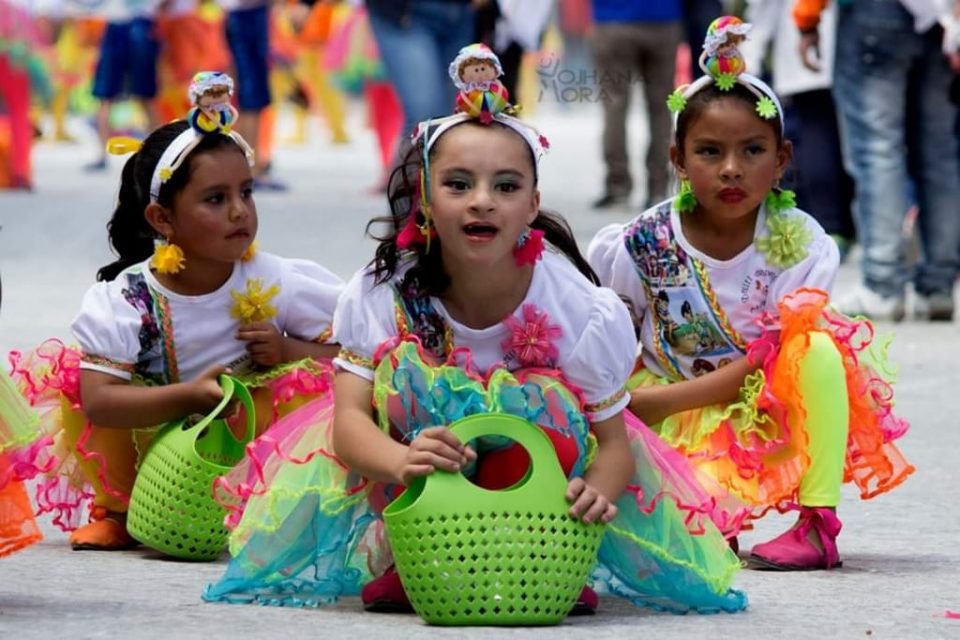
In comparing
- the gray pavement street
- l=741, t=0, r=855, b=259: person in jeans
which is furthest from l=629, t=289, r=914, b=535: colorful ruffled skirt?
l=741, t=0, r=855, b=259: person in jeans

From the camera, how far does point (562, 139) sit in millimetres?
23531

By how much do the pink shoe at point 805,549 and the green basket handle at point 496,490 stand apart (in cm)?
90

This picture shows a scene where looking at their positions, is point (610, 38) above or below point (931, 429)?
above

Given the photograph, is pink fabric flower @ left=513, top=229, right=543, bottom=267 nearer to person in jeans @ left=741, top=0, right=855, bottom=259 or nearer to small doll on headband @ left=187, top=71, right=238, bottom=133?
small doll on headband @ left=187, top=71, right=238, bottom=133

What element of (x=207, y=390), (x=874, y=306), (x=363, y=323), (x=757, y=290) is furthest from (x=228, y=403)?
(x=874, y=306)

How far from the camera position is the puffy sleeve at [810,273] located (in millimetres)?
5152

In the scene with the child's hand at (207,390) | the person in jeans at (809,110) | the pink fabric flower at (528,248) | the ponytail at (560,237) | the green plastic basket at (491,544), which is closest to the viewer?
the green plastic basket at (491,544)

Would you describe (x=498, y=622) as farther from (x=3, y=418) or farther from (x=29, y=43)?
(x=29, y=43)

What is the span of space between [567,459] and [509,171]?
58 centimetres

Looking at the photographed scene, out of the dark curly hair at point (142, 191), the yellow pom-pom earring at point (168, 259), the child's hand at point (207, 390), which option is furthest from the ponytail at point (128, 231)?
the child's hand at point (207, 390)

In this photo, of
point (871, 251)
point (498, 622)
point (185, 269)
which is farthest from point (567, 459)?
point (871, 251)

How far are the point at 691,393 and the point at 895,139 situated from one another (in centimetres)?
412

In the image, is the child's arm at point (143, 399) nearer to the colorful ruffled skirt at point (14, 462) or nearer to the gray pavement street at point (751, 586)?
the gray pavement street at point (751, 586)

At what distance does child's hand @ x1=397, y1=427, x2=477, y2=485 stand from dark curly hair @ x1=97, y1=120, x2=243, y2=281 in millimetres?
1375
